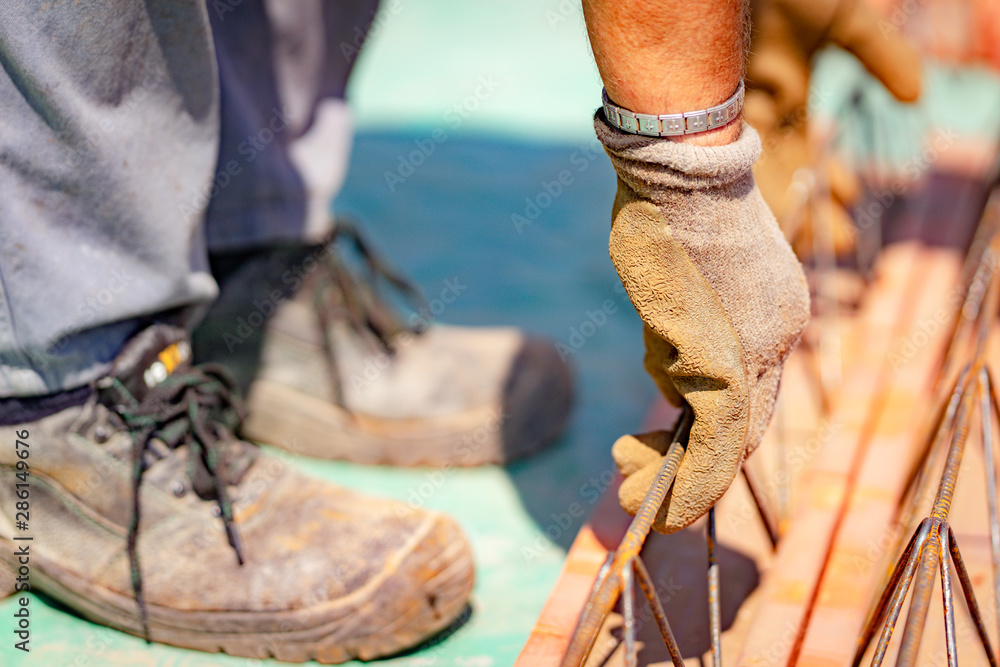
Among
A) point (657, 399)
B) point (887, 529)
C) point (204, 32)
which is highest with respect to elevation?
point (204, 32)

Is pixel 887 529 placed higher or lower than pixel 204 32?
lower

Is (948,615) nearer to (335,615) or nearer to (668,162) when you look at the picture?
(668,162)

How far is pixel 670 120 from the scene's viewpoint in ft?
2.85

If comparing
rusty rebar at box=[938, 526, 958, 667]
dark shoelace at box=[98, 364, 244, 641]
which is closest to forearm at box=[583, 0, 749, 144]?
rusty rebar at box=[938, 526, 958, 667]

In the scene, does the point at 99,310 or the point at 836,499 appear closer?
the point at 99,310

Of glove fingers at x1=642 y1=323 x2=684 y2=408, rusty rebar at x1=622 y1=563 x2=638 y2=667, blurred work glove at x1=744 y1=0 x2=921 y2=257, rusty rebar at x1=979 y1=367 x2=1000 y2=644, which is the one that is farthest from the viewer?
blurred work glove at x1=744 y1=0 x2=921 y2=257

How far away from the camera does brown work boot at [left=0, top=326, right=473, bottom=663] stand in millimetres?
1174

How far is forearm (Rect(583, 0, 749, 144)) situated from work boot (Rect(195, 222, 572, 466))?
2.70ft

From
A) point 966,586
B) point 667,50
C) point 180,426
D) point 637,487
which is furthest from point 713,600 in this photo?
point 180,426

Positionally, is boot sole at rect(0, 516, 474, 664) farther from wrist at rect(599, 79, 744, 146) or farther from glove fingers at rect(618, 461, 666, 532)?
wrist at rect(599, 79, 744, 146)

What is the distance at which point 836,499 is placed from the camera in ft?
4.61

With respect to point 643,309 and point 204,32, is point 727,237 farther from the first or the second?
point 204,32

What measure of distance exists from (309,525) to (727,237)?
0.70m

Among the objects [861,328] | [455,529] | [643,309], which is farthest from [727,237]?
[861,328]
